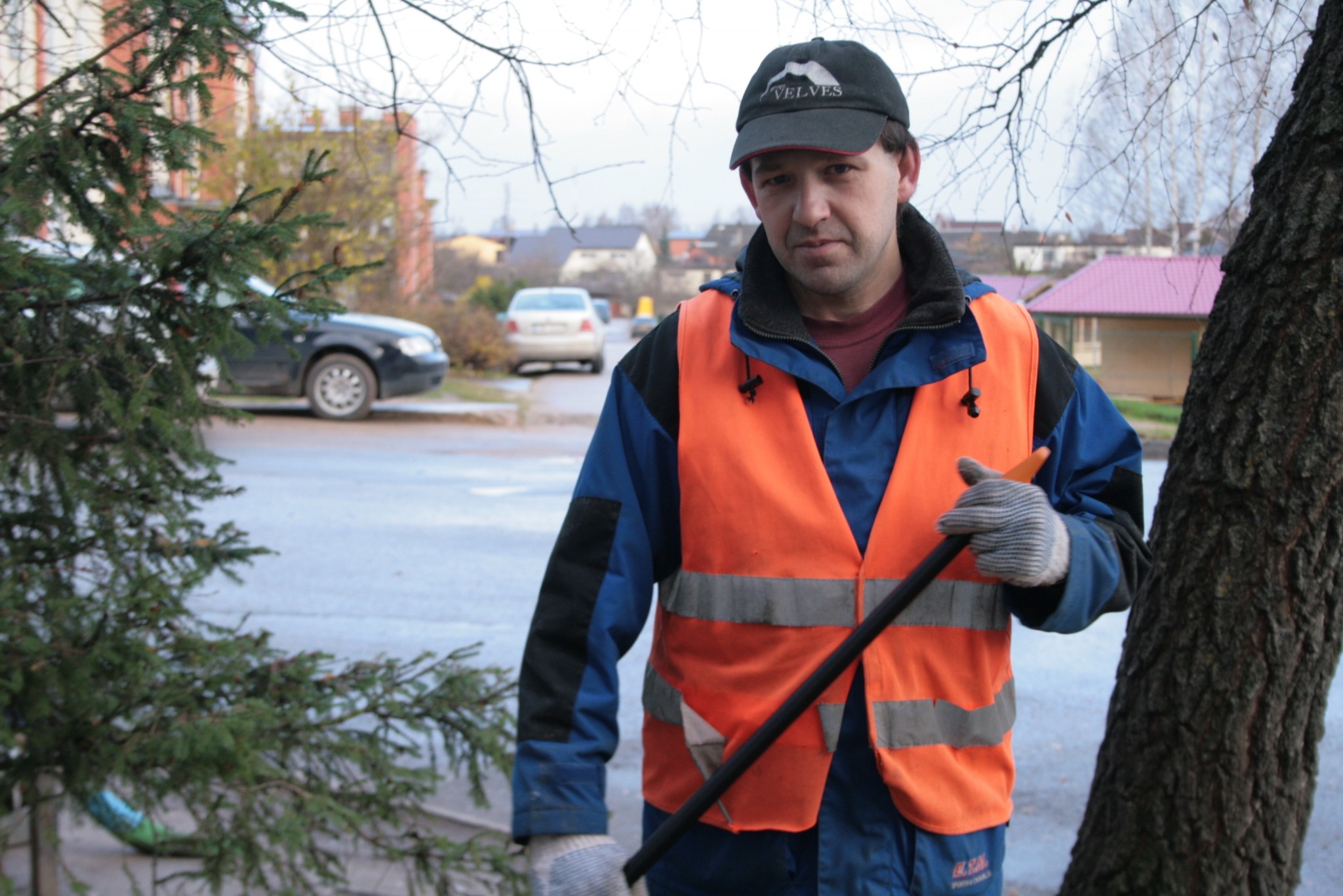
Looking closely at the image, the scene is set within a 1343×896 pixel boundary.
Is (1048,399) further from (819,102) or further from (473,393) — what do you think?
(473,393)

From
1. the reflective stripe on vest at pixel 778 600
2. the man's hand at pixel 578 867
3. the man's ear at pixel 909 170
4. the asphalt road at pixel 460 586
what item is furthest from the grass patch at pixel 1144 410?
the man's hand at pixel 578 867

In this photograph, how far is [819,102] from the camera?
6.38 ft

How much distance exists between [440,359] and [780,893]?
40.9ft

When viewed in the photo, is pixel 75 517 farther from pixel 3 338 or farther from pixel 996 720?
pixel 996 720

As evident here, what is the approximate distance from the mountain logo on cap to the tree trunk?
1.00m

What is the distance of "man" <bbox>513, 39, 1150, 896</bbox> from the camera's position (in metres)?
1.84

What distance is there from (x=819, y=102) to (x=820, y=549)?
0.71 metres

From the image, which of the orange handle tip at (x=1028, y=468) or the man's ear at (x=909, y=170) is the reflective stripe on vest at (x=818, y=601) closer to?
the orange handle tip at (x=1028, y=468)

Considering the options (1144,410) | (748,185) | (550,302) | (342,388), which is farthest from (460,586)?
(550,302)

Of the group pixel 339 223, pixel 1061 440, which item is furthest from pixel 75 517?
pixel 1061 440

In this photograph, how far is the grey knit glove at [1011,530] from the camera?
1.76 meters

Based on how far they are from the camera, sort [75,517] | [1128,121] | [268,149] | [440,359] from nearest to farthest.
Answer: [75,517]
[1128,121]
[440,359]
[268,149]

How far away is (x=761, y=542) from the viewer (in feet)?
6.13

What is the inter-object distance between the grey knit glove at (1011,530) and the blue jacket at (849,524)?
0.07 metres
